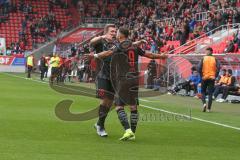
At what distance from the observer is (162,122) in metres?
13.7

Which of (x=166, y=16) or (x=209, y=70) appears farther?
(x=166, y=16)

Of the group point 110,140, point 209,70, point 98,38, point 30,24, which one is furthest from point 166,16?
point 110,140

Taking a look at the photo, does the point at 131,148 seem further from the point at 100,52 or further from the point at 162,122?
the point at 162,122

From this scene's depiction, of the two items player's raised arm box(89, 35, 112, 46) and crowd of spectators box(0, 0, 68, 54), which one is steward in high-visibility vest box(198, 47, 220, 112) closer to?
player's raised arm box(89, 35, 112, 46)

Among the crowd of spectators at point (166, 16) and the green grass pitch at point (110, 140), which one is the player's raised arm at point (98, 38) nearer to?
the green grass pitch at point (110, 140)

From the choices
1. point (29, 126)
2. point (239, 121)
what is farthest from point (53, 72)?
point (29, 126)

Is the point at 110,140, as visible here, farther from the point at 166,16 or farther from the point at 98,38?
the point at 166,16

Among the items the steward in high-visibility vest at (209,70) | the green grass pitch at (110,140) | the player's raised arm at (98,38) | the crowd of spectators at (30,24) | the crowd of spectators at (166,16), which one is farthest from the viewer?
the crowd of spectators at (30,24)

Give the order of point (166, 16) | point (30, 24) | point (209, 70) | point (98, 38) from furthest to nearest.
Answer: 1. point (30, 24)
2. point (166, 16)
3. point (209, 70)
4. point (98, 38)

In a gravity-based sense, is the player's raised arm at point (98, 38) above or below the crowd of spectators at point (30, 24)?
below

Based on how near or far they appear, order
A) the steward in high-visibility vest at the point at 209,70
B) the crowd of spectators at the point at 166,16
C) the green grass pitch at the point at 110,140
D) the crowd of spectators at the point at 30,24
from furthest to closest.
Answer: the crowd of spectators at the point at 30,24, the crowd of spectators at the point at 166,16, the steward in high-visibility vest at the point at 209,70, the green grass pitch at the point at 110,140

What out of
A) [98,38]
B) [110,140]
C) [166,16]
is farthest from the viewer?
[166,16]

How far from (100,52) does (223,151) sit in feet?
9.45

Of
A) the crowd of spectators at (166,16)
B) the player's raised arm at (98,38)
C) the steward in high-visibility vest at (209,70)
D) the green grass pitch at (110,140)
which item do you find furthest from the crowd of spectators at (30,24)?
the player's raised arm at (98,38)
